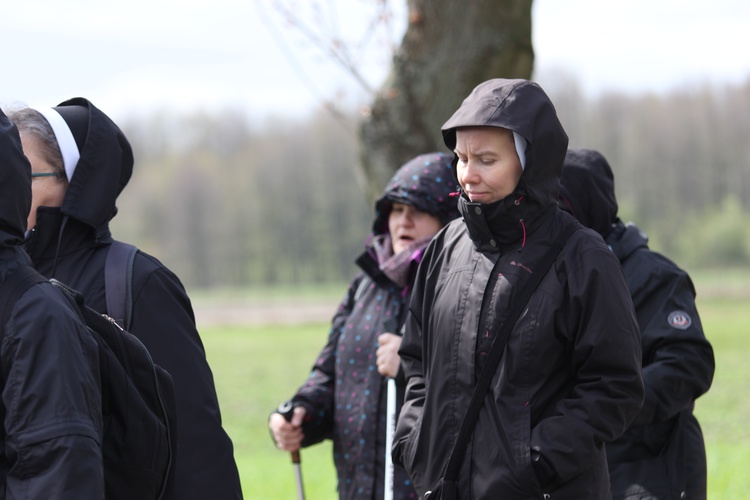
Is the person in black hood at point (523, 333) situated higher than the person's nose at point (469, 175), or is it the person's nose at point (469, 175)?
the person's nose at point (469, 175)

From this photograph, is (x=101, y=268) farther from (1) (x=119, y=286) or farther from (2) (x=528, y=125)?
(2) (x=528, y=125)

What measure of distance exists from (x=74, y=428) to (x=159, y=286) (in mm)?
988

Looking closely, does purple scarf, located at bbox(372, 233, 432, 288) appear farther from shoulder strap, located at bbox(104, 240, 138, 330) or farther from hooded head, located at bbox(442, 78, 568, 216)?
shoulder strap, located at bbox(104, 240, 138, 330)

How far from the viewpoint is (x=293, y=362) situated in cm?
2672

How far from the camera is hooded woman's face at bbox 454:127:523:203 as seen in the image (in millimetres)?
3088

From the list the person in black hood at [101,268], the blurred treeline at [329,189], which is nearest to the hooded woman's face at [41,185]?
the person in black hood at [101,268]

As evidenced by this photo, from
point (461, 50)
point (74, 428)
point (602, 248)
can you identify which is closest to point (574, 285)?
point (602, 248)

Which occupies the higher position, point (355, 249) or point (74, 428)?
point (74, 428)

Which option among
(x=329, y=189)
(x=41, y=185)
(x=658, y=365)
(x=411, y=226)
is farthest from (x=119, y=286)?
(x=329, y=189)

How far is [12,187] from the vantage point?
2285 mm

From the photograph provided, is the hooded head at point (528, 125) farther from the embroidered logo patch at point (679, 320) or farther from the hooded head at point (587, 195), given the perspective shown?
the embroidered logo patch at point (679, 320)

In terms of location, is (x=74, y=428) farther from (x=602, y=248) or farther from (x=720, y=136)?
(x=720, y=136)

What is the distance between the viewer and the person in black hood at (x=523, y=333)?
114 inches

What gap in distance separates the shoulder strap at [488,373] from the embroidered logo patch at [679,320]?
3.50 ft
